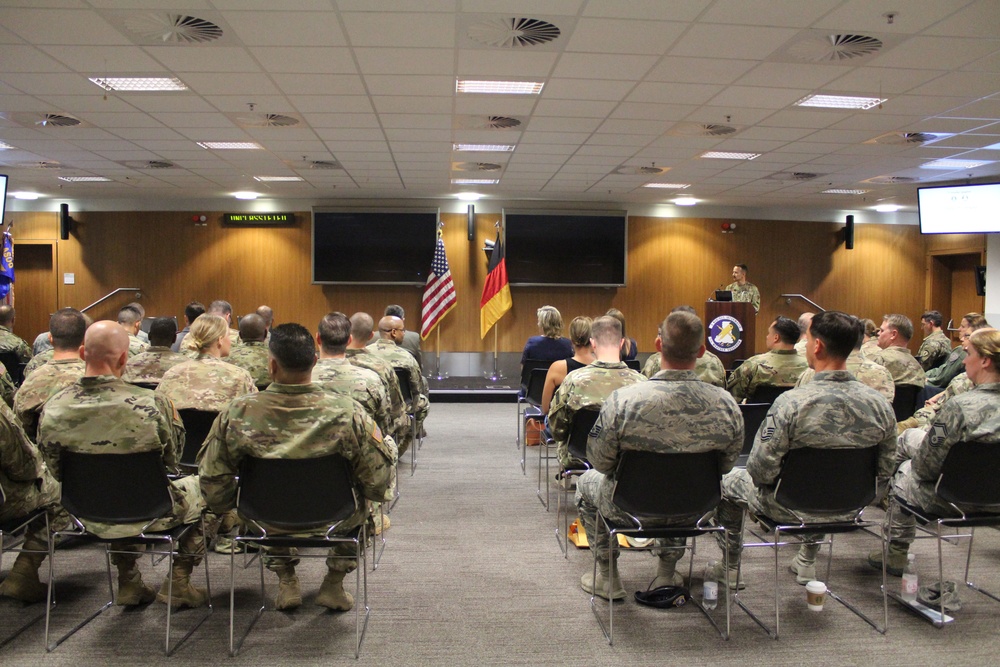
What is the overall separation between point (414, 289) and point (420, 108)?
244 inches

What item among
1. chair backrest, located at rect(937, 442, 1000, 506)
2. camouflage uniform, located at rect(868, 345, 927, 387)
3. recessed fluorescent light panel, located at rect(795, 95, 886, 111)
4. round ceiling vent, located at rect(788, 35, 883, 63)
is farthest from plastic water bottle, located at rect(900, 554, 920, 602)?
Result: recessed fluorescent light panel, located at rect(795, 95, 886, 111)

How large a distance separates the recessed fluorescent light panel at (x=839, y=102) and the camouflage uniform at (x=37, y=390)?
5739 mm

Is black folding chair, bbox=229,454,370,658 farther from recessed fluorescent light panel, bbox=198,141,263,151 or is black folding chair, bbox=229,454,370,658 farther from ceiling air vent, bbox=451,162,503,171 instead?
ceiling air vent, bbox=451,162,503,171

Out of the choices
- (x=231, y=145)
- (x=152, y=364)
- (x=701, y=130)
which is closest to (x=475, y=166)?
(x=231, y=145)

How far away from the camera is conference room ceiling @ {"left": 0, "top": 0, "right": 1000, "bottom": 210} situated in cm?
398

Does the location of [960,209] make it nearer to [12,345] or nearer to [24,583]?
[24,583]

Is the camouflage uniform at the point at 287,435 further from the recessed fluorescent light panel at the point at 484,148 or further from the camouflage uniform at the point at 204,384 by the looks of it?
the recessed fluorescent light panel at the point at 484,148

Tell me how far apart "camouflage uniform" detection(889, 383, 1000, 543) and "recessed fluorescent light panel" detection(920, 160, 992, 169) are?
657 centimetres

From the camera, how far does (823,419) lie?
276 centimetres

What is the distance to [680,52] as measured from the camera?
4.51 metres

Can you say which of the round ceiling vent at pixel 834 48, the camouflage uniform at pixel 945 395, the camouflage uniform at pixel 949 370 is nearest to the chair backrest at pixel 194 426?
the camouflage uniform at pixel 945 395

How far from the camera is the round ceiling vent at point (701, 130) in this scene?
6488 millimetres

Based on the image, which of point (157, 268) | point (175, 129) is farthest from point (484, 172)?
point (157, 268)

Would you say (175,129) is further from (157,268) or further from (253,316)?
(157,268)
